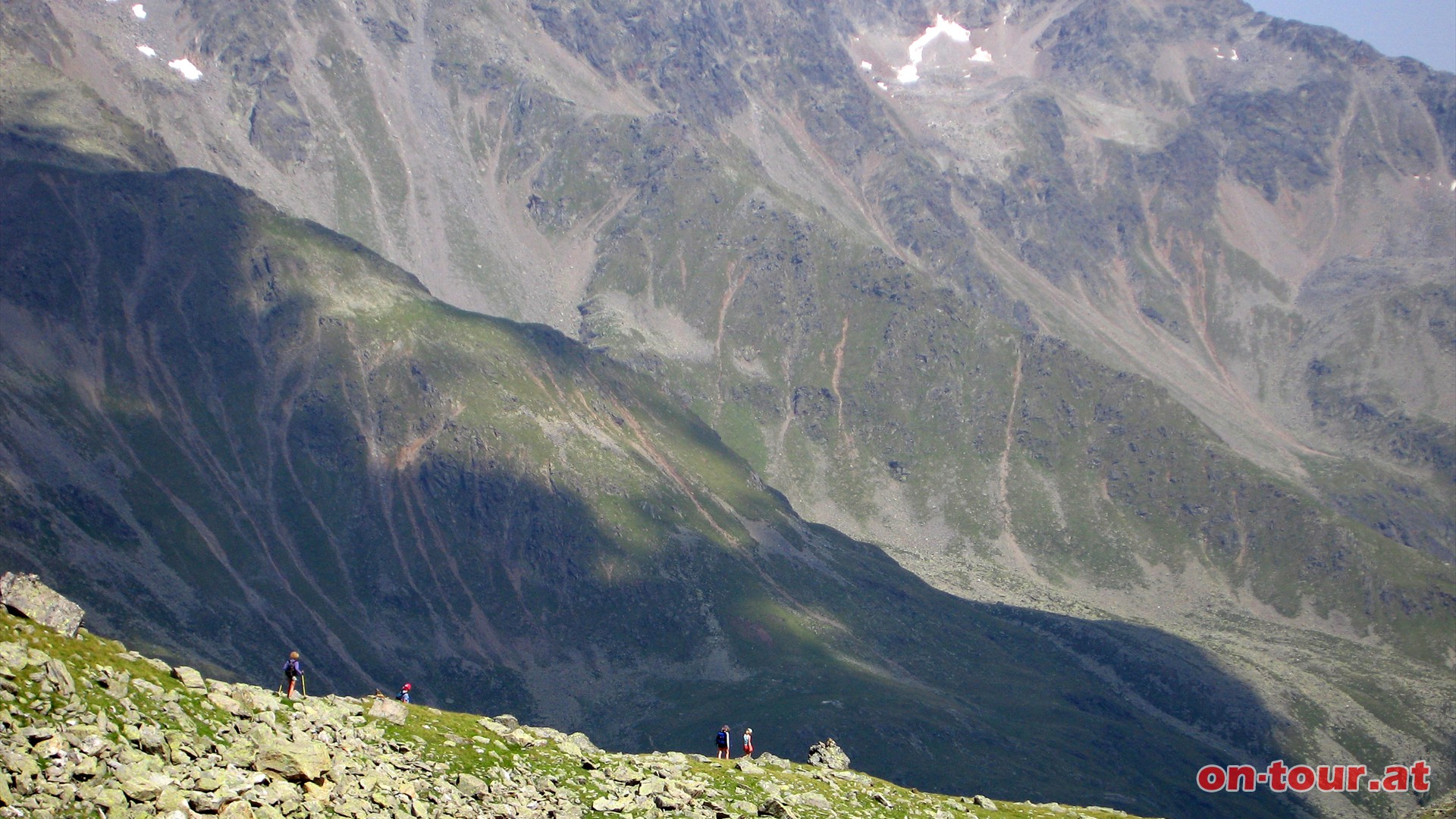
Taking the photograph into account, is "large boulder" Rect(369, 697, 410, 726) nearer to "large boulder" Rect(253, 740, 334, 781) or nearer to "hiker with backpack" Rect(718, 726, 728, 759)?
"large boulder" Rect(253, 740, 334, 781)

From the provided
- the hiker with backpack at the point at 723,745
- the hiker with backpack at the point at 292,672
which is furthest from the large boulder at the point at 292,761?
the hiker with backpack at the point at 723,745

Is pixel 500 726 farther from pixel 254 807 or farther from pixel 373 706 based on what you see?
pixel 254 807

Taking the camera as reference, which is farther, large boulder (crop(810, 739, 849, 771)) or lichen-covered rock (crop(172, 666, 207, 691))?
large boulder (crop(810, 739, 849, 771))

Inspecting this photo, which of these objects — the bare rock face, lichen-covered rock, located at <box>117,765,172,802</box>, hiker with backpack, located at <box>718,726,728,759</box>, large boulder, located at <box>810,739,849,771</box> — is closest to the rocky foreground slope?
lichen-covered rock, located at <box>117,765,172,802</box>

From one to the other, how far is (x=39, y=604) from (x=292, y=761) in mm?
11313

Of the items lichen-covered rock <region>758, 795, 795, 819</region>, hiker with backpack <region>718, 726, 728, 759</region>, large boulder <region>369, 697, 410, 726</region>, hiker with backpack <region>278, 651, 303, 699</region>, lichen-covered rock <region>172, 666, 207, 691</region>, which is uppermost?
hiker with backpack <region>718, 726, 728, 759</region>

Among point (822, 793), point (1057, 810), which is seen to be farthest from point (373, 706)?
point (1057, 810)

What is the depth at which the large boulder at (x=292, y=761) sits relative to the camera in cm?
4131

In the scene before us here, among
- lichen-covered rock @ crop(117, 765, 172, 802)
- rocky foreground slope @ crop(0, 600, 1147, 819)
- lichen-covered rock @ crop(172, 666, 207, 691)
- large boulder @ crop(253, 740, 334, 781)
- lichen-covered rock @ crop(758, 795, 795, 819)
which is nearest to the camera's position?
lichen-covered rock @ crop(117, 765, 172, 802)

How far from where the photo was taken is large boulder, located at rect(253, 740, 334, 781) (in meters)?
41.3

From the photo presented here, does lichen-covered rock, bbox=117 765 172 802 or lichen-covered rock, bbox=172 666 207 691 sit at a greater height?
lichen-covered rock, bbox=172 666 207 691

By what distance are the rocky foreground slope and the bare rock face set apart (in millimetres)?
757

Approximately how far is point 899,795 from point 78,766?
138 feet

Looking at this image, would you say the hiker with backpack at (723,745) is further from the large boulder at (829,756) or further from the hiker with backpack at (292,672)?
the hiker with backpack at (292,672)
